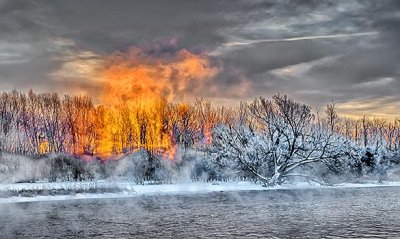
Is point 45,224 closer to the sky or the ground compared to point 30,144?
closer to the ground

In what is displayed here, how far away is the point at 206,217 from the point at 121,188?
20185 millimetres

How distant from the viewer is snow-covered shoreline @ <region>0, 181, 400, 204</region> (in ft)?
146

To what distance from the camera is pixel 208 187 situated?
5381 cm

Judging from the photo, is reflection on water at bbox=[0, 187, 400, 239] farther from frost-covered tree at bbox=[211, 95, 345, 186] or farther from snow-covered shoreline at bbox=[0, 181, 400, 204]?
frost-covered tree at bbox=[211, 95, 345, 186]

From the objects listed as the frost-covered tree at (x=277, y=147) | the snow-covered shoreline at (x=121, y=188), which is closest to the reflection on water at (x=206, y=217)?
the snow-covered shoreline at (x=121, y=188)

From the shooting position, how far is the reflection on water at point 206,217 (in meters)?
24.4

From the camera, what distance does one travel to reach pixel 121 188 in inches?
1940

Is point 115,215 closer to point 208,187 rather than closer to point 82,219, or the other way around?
point 82,219

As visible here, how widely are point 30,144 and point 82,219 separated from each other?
190 ft

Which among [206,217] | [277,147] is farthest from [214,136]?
[206,217]

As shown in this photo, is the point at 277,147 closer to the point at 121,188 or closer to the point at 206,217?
the point at 121,188

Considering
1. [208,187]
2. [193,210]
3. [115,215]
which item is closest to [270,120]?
[208,187]

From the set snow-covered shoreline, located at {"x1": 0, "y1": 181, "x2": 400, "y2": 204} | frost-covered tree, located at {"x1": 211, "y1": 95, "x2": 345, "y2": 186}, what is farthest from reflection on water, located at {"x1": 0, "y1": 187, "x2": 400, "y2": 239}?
frost-covered tree, located at {"x1": 211, "y1": 95, "x2": 345, "y2": 186}

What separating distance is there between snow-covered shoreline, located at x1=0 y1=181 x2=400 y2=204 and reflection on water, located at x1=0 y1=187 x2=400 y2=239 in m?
2.89
